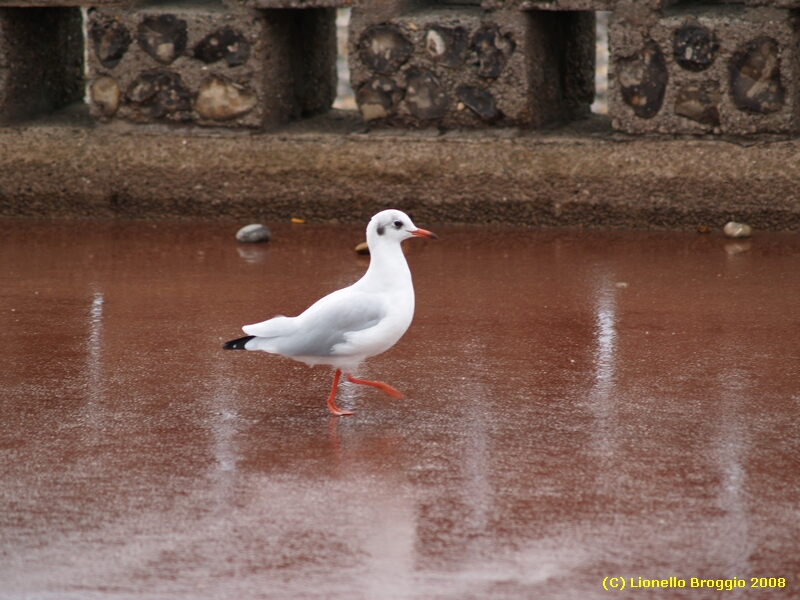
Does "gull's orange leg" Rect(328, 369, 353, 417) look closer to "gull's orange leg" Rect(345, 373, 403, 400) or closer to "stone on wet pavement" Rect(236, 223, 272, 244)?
"gull's orange leg" Rect(345, 373, 403, 400)

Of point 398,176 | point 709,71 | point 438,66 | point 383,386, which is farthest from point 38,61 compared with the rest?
point 383,386

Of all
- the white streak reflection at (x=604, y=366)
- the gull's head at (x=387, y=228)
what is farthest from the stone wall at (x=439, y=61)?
the gull's head at (x=387, y=228)

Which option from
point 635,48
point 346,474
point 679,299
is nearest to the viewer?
point 346,474

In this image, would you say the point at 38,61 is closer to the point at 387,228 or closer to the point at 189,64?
the point at 189,64

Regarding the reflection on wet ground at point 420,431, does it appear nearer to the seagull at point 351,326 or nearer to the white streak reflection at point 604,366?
the white streak reflection at point 604,366

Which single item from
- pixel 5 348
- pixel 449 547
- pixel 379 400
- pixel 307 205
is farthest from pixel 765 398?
pixel 307 205

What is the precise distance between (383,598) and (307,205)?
3.82 meters

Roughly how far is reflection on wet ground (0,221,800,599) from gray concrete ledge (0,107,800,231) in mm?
385

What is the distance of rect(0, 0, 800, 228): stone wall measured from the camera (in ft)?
17.3

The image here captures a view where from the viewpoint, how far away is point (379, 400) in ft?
11.5

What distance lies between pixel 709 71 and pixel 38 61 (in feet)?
11.4

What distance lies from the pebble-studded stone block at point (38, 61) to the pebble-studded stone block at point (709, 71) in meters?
2.98

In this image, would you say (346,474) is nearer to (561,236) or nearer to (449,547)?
(449,547)

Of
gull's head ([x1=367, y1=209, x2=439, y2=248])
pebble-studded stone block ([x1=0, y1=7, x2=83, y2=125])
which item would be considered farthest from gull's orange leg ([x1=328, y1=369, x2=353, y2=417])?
pebble-studded stone block ([x1=0, y1=7, x2=83, y2=125])
